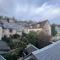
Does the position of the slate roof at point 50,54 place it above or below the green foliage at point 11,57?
above

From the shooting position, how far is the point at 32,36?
3978 cm

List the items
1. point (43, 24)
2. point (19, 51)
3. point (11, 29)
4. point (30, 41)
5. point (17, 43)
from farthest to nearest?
1. point (43, 24)
2. point (11, 29)
3. point (30, 41)
4. point (17, 43)
5. point (19, 51)

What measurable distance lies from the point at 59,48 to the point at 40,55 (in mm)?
804

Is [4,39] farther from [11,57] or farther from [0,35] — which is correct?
[11,57]

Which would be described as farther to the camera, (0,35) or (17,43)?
(0,35)

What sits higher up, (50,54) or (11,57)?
(50,54)

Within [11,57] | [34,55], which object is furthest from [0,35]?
[34,55]

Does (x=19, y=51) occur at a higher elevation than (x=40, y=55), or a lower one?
lower

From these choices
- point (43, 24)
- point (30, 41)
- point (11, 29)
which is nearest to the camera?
point (30, 41)

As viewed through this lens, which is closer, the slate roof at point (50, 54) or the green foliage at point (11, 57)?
the slate roof at point (50, 54)

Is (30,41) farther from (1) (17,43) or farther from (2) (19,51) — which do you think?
(2) (19,51)

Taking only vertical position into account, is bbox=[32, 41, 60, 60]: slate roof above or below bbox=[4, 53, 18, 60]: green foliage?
above

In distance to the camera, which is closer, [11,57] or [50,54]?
[50,54]

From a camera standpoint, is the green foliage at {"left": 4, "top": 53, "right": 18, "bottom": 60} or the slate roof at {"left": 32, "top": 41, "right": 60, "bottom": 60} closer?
the slate roof at {"left": 32, "top": 41, "right": 60, "bottom": 60}
